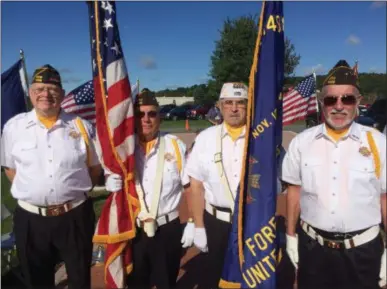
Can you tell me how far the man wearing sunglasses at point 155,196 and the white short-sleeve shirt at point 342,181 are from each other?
3.59 ft

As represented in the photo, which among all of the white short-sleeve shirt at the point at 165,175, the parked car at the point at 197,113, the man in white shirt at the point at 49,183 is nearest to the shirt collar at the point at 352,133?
the white short-sleeve shirt at the point at 165,175

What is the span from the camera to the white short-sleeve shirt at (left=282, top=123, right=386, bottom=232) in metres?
2.72

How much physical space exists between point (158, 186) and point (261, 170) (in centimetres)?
94

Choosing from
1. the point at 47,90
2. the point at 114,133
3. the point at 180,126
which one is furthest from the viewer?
the point at 180,126

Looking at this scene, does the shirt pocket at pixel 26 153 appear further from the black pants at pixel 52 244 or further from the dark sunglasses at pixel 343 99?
the dark sunglasses at pixel 343 99

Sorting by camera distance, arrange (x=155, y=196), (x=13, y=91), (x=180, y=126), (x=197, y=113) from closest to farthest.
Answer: (x=155, y=196)
(x=13, y=91)
(x=180, y=126)
(x=197, y=113)

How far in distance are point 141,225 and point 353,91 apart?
78.9 inches

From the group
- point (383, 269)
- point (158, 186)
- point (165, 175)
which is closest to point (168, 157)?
point (165, 175)

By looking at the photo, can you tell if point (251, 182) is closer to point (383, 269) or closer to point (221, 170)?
point (221, 170)

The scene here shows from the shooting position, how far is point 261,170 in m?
2.81

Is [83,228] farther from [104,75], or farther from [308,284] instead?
[308,284]

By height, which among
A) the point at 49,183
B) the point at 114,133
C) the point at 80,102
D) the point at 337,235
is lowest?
the point at 337,235

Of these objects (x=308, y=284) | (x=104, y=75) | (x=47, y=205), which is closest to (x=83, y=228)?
(x=47, y=205)

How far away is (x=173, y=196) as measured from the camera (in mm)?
3371
